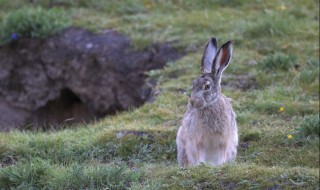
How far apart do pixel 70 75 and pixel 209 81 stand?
5449 millimetres

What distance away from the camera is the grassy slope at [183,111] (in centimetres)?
613

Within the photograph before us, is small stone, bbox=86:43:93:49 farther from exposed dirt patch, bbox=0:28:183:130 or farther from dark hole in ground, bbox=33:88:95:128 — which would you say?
dark hole in ground, bbox=33:88:95:128

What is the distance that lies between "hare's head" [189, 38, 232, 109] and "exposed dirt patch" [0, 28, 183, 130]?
4.16 metres

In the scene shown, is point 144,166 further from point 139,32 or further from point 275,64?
point 139,32

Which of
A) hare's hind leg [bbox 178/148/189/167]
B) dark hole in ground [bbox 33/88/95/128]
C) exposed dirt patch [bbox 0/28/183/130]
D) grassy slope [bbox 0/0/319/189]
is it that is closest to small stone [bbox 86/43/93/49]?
exposed dirt patch [bbox 0/28/183/130]

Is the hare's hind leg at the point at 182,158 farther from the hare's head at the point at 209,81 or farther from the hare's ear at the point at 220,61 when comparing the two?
the hare's ear at the point at 220,61

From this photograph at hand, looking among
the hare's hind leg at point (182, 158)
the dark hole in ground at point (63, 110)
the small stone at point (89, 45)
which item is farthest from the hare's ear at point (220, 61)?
the dark hole in ground at point (63, 110)

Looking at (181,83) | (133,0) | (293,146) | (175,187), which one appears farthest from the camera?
(133,0)

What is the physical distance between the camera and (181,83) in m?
9.79

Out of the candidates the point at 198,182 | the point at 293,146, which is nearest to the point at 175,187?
the point at 198,182

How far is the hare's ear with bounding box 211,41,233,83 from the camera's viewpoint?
22.0ft

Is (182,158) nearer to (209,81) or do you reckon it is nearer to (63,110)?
(209,81)

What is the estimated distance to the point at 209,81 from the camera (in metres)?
6.64

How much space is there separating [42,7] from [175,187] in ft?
23.9
